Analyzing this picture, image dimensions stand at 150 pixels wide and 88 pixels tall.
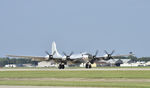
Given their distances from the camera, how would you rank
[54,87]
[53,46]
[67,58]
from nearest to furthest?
[54,87], [67,58], [53,46]

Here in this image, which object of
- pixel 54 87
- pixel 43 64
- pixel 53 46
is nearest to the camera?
pixel 54 87

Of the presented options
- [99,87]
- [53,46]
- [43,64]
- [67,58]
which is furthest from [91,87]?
[43,64]

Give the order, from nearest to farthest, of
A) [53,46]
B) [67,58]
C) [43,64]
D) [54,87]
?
[54,87], [67,58], [53,46], [43,64]

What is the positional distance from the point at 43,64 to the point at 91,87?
519ft

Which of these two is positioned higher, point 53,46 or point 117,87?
point 53,46

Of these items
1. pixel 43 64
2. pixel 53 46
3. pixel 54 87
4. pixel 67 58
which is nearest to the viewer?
pixel 54 87

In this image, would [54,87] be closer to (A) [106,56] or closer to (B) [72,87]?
(B) [72,87]

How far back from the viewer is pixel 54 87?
3988cm

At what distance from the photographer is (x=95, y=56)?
100 m

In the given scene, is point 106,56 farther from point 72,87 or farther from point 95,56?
point 72,87

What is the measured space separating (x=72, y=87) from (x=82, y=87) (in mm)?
1059

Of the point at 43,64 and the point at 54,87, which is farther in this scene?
the point at 43,64

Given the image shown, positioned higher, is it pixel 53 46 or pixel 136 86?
pixel 53 46

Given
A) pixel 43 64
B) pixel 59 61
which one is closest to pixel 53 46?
pixel 59 61
